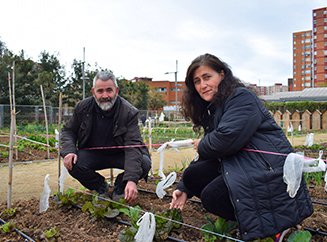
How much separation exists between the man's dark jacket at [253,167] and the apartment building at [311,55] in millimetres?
60947

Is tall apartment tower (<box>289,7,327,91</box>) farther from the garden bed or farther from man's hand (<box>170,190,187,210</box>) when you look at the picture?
man's hand (<box>170,190,187,210</box>)

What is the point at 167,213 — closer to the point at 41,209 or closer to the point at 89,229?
the point at 89,229

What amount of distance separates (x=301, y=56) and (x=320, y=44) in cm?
2783

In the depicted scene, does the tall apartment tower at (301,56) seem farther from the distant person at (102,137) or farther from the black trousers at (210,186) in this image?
the black trousers at (210,186)

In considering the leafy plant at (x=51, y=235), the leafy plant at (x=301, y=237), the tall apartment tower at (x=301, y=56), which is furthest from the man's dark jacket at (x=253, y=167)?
the tall apartment tower at (x=301, y=56)

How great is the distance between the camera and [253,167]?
57.9 inches

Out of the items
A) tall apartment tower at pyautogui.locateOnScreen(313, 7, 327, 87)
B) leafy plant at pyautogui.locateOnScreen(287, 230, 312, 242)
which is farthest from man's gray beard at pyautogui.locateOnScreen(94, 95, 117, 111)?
tall apartment tower at pyautogui.locateOnScreen(313, 7, 327, 87)

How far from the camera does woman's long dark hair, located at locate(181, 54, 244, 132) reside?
5.76 feet

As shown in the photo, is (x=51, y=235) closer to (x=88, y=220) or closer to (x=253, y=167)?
(x=88, y=220)

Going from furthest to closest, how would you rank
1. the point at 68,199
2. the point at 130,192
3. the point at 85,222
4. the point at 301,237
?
the point at 68,199, the point at 130,192, the point at 85,222, the point at 301,237

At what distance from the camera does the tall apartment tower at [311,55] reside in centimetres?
5969

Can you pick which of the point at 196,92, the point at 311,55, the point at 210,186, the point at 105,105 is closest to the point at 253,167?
the point at 210,186

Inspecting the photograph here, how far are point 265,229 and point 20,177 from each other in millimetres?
3628

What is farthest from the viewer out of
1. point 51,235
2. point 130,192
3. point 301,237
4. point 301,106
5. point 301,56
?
point 301,56
